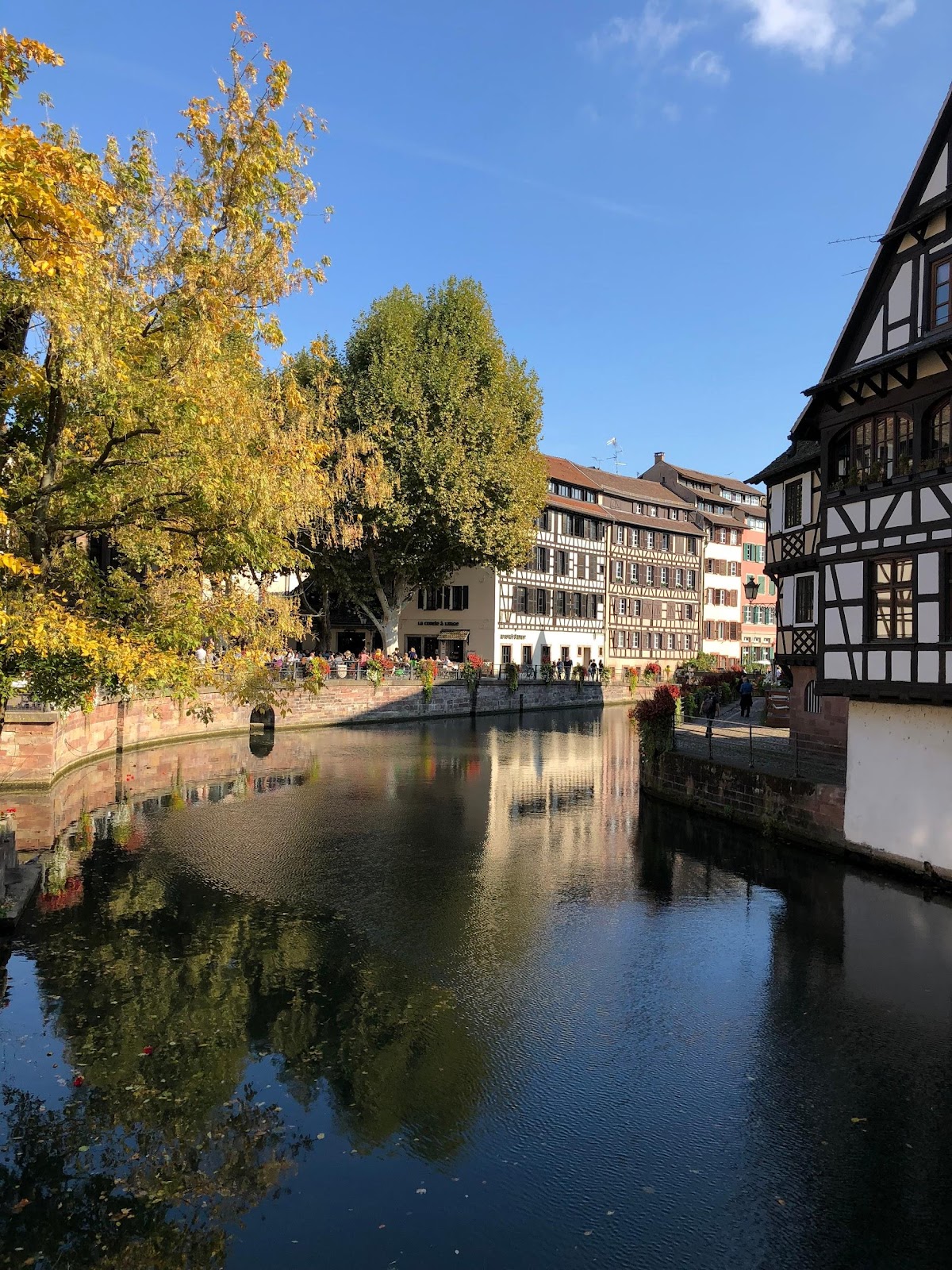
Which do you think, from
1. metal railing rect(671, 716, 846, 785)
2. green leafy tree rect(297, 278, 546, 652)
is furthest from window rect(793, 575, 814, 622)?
green leafy tree rect(297, 278, 546, 652)

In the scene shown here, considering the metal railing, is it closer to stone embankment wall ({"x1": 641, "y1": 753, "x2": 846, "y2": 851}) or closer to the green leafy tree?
stone embankment wall ({"x1": 641, "y1": 753, "x2": 846, "y2": 851})

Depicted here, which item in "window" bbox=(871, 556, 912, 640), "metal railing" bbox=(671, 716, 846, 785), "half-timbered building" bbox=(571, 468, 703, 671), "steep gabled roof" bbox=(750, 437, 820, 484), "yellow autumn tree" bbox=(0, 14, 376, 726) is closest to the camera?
"yellow autumn tree" bbox=(0, 14, 376, 726)

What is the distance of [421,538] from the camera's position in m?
46.2

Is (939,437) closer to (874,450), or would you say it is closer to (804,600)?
(874,450)

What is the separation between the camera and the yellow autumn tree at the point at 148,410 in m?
10.0

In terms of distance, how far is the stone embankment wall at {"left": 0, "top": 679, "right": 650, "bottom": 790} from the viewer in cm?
→ 2216

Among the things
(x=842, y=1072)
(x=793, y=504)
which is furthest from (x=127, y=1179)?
(x=793, y=504)

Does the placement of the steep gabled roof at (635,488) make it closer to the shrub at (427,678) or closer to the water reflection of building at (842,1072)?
the shrub at (427,678)

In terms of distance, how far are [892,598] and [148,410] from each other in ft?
42.1

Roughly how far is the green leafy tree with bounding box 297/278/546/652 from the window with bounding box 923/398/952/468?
28.2m

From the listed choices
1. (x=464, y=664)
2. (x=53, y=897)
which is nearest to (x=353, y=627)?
(x=464, y=664)

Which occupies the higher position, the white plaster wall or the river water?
the white plaster wall

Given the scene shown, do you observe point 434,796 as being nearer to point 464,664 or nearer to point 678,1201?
point 678,1201

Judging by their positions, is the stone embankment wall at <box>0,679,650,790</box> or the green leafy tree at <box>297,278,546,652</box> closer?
the stone embankment wall at <box>0,679,650,790</box>
